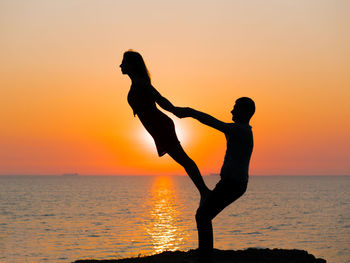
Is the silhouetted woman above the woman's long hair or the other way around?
the other way around

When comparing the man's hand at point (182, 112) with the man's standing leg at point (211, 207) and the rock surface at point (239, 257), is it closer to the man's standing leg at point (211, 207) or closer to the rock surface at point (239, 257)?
the man's standing leg at point (211, 207)

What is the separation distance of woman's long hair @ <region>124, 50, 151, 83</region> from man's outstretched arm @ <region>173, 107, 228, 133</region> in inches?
34.7

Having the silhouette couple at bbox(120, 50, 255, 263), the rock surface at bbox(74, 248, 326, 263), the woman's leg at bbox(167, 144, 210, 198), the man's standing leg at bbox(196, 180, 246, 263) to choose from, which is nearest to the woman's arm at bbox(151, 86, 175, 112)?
the silhouette couple at bbox(120, 50, 255, 263)

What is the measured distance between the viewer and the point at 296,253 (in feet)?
32.9

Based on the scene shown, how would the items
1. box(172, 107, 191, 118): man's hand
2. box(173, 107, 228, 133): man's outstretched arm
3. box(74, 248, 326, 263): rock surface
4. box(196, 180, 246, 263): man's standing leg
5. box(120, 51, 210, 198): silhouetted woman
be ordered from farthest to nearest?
box(74, 248, 326, 263): rock surface → box(120, 51, 210, 198): silhouetted woman → box(196, 180, 246, 263): man's standing leg → box(172, 107, 191, 118): man's hand → box(173, 107, 228, 133): man's outstretched arm

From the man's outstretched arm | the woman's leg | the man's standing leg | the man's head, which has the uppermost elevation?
the man's head

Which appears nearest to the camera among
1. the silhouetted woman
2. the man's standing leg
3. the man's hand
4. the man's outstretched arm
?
the man's outstretched arm

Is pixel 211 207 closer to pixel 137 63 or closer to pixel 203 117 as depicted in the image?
pixel 203 117

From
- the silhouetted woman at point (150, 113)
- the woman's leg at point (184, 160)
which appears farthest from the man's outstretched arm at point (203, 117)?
the woman's leg at point (184, 160)

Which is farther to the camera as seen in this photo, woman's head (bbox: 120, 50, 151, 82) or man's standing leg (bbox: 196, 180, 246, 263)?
woman's head (bbox: 120, 50, 151, 82)

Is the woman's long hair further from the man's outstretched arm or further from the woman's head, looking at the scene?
the man's outstretched arm

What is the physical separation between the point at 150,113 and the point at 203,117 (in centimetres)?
94

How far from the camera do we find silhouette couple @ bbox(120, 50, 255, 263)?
7188 millimetres

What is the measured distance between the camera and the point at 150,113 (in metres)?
7.61
